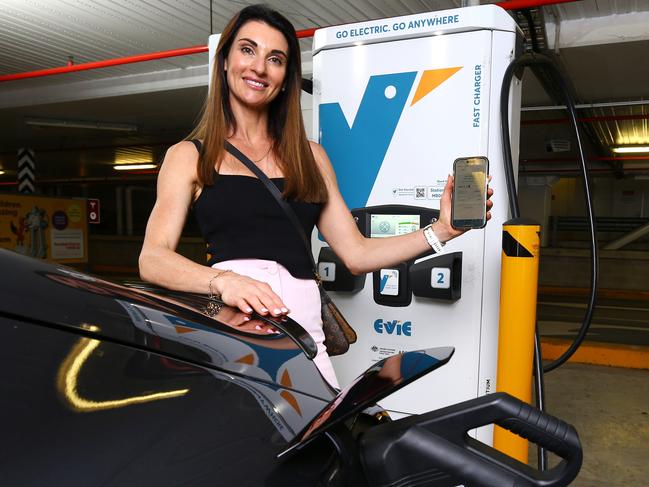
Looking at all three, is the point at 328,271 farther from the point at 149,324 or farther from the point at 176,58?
the point at 176,58

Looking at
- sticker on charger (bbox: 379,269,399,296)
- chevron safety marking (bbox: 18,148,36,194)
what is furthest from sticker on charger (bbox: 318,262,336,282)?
chevron safety marking (bbox: 18,148,36,194)

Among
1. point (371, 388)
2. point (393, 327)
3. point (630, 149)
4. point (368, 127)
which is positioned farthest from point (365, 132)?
point (630, 149)

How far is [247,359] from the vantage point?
2.53ft

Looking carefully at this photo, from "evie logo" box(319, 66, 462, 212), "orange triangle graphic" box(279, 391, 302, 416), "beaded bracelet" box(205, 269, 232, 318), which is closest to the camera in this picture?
"orange triangle graphic" box(279, 391, 302, 416)

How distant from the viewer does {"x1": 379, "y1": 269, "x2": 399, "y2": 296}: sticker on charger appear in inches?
89.7

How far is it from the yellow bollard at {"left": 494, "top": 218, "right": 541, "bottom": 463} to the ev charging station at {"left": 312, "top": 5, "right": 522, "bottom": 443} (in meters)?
0.16

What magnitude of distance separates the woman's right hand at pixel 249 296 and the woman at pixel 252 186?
0.29 ft


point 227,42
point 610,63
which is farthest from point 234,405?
point 610,63

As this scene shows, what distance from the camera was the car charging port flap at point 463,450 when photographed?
63 cm

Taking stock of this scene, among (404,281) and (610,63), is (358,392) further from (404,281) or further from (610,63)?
(610,63)

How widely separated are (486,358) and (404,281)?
427 millimetres

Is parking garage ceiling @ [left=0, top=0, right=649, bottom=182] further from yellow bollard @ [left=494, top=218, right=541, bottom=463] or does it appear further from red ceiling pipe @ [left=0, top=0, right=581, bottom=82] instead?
yellow bollard @ [left=494, top=218, right=541, bottom=463]

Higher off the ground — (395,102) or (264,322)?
(395,102)

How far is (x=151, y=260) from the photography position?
4.12ft
